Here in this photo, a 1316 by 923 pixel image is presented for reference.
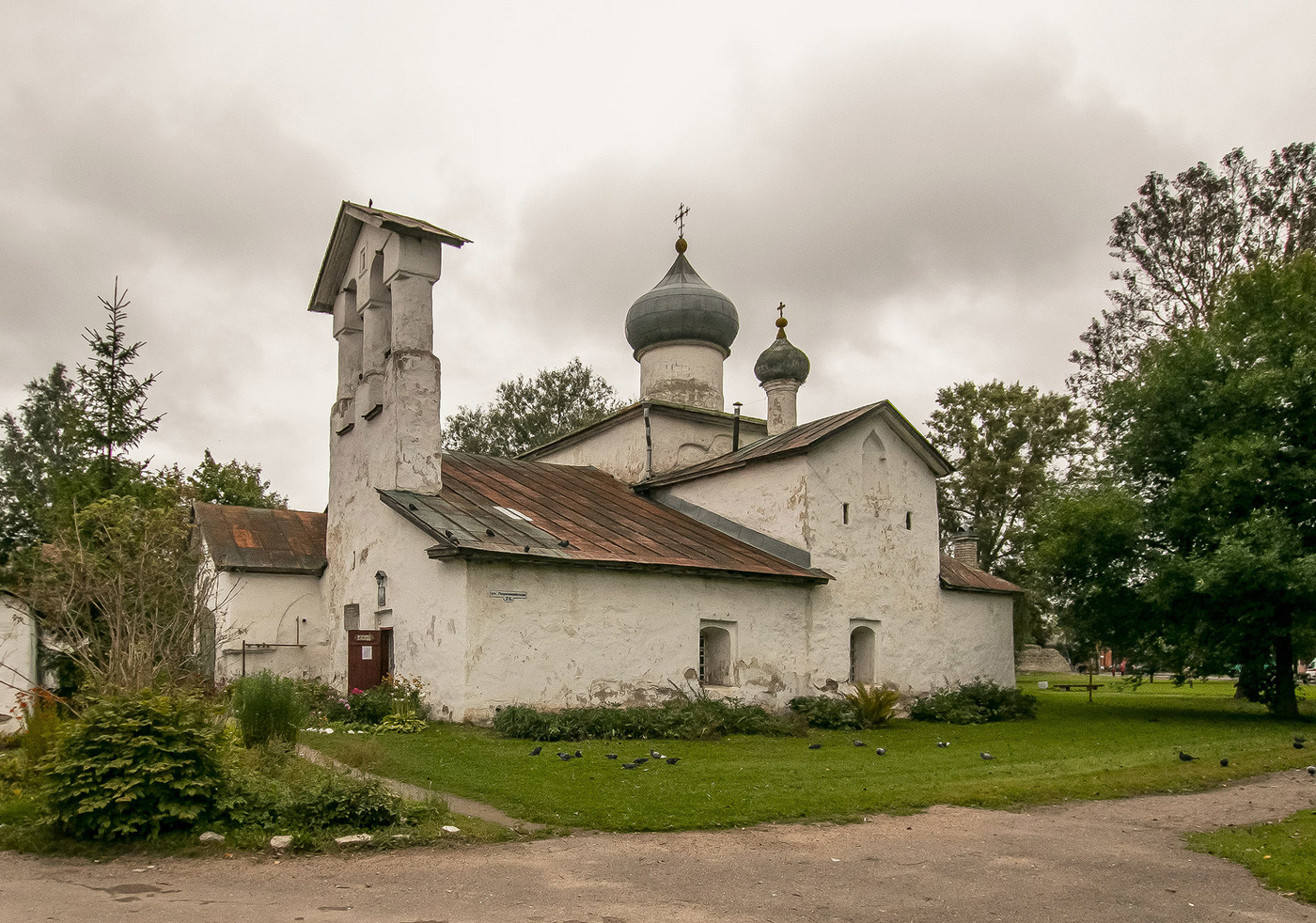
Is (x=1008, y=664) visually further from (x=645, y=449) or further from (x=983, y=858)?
(x=983, y=858)

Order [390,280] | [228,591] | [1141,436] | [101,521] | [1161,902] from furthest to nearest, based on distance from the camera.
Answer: [1141,436] → [228,591] → [390,280] → [101,521] → [1161,902]

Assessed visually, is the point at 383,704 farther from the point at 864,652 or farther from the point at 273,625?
the point at 864,652

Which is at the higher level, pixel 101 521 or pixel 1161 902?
pixel 101 521

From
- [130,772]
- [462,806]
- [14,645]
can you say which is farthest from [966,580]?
[130,772]

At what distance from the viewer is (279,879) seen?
6543 millimetres

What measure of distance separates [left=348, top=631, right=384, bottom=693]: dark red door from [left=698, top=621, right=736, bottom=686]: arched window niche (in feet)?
17.3

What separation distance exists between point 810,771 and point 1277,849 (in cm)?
470

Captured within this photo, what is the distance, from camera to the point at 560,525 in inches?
675

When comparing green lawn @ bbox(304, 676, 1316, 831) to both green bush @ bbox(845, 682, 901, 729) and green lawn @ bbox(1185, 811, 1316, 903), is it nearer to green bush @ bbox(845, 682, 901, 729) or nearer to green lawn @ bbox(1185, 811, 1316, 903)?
green bush @ bbox(845, 682, 901, 729)

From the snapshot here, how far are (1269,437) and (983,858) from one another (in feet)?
48.4

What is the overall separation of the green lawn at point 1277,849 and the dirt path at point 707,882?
0.14 meters

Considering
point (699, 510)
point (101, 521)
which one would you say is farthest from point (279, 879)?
point (699, 510)

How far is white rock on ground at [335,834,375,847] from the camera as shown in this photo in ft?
23.8

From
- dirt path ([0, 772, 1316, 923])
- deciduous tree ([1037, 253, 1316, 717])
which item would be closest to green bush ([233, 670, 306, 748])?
dirt path ([0, 772, 1316, 923])
